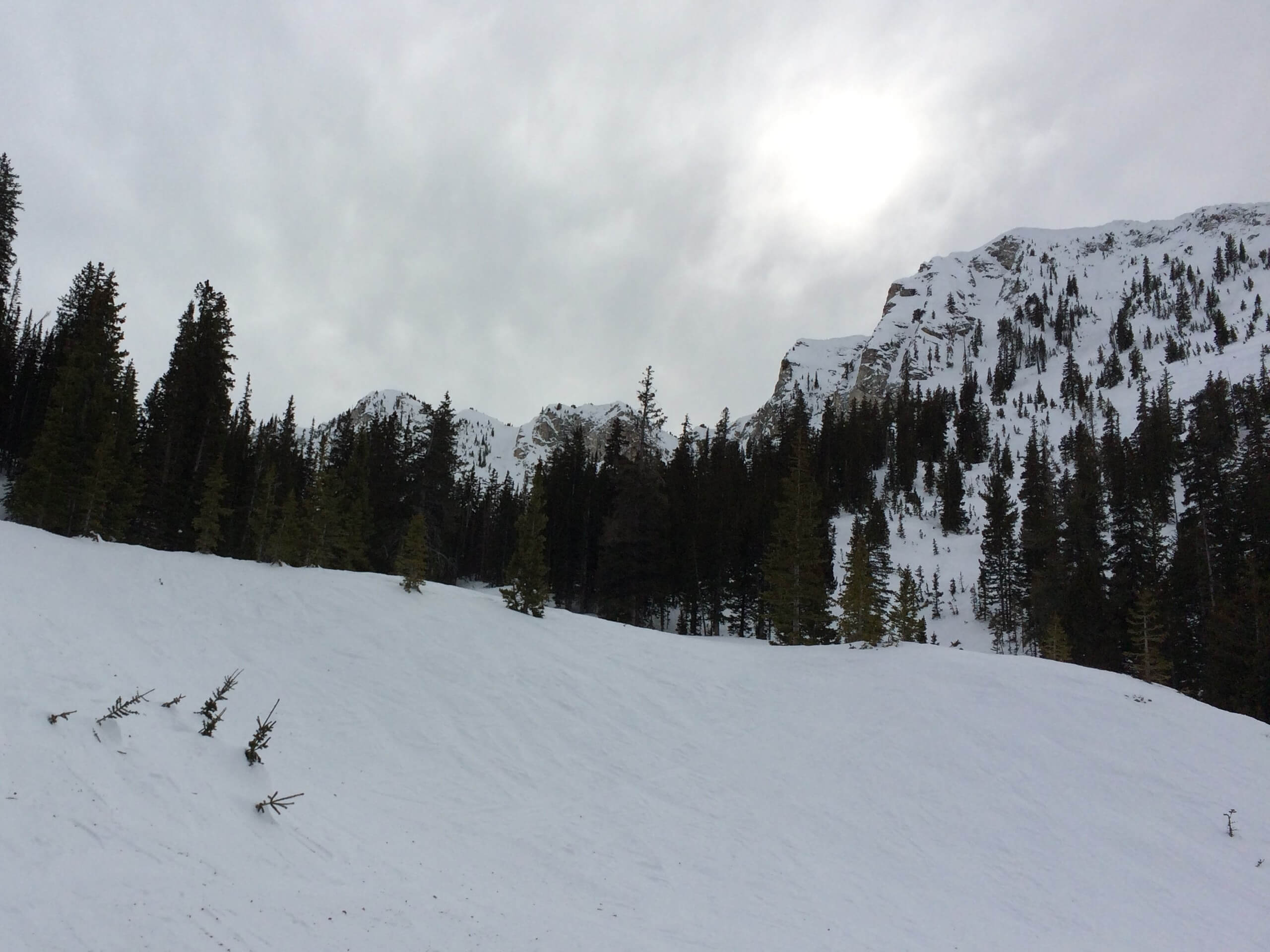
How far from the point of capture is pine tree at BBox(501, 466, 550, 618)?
25.7 m

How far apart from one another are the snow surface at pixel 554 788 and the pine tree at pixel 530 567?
201cm

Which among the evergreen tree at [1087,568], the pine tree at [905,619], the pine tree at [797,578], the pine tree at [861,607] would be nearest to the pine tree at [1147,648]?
the evergreen tree at [1087,568]

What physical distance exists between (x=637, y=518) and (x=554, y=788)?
24.0m

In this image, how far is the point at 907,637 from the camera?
2778cm

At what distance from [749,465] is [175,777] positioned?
75501 mm

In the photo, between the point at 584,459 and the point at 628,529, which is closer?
the point at 628,529

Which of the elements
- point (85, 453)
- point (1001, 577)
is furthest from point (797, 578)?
point (1001, 577)

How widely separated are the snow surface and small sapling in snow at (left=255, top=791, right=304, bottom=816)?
0.94ft

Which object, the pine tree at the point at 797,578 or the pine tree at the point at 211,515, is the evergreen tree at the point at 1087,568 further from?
the pine tree at the point at 211,515

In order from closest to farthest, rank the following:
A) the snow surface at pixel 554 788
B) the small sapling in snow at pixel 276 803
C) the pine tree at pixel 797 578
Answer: the snow surface at pixel 554 788 < the small sapling in snow at pixel 276 803 < the pine tree at pixel 797 578

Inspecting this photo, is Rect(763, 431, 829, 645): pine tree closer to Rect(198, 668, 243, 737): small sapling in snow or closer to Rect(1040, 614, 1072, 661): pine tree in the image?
Rect(1040, 614, 1072, 661): pine tree

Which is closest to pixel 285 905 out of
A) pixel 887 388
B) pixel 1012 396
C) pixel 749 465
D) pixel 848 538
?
pixel 848 538

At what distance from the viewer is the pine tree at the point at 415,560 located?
2411cm

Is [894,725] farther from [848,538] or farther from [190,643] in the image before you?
[848,538]
